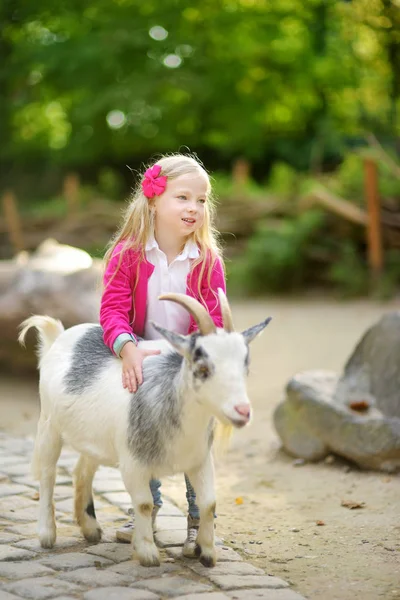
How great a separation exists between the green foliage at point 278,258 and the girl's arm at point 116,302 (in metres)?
9.05

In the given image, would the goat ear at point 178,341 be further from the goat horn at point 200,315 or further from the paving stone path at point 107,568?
the paving stone path at point 107,568

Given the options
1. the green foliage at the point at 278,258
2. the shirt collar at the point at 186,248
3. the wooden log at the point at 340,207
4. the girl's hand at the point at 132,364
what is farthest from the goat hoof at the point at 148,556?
the green foliage at the point at 278,258

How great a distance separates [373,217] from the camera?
11773 millimetres

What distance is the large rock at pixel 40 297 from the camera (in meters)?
6.97

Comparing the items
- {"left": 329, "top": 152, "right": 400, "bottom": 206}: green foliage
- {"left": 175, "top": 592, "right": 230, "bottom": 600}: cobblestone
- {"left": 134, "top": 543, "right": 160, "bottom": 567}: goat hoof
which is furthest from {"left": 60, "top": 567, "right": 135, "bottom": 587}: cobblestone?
{"left": 329, "top": 152, "right": 400, "bottom": 206}: green foliage

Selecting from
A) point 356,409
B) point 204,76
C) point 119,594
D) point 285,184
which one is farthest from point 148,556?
point 204,76

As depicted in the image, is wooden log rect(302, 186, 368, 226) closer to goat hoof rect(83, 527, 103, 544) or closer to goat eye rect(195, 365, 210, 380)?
goat hoof rect(83, 527, 103, 544)

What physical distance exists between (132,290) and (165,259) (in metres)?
0.19

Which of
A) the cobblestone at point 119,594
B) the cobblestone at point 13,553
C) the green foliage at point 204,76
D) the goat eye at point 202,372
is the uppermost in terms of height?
→ the green foliage at point 204,76

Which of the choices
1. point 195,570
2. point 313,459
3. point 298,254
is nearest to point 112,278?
point 195,570

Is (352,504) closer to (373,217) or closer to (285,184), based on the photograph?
(373,217)

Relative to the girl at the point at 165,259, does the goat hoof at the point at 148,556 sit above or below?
below

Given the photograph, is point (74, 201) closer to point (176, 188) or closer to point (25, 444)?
point (25, 444)

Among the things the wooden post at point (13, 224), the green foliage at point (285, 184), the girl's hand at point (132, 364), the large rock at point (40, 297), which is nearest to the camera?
the girl's hand at point (132, 364)
